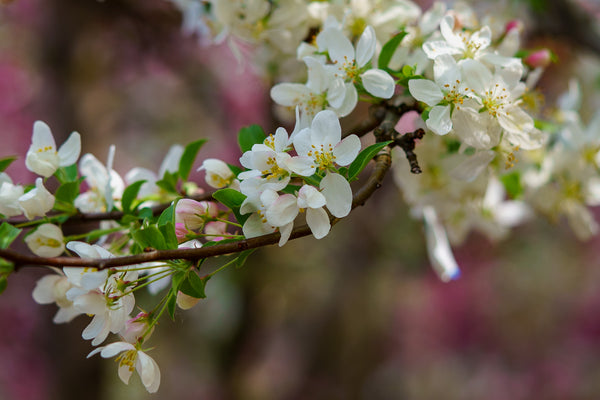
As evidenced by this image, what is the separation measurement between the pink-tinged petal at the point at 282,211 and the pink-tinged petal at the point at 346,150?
2.3 inches

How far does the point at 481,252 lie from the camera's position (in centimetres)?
320

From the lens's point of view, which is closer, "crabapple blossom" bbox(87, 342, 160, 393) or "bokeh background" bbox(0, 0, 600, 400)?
"crabapple blossom" bbox(87, 342, 160, 393)

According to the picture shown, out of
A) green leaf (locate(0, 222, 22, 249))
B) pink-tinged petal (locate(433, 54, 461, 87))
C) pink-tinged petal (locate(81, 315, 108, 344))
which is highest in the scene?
pink-tinged petal (locate(433, 54, 461, 87))

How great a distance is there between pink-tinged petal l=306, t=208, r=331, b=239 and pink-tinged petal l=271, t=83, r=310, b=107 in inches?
8.0

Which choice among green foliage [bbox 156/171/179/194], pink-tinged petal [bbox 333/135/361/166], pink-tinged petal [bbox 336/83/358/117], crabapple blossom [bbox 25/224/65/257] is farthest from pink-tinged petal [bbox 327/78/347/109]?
crabapple blossom [bbox 25/224/65/257]

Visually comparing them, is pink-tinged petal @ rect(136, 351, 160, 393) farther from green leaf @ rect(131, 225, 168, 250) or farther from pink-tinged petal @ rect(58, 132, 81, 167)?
pink-tinged petal @ rect(58, 132, 81, 167)

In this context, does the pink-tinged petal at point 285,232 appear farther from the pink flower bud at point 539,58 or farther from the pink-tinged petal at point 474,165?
the pink flower bud at point 539,58

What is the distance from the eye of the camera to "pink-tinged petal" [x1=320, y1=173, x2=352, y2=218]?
45cm

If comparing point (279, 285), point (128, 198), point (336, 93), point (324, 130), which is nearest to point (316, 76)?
point (336, 93)

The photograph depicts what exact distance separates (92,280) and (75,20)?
1738 millimetres

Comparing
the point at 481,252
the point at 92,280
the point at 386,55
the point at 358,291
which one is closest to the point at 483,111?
the point at 386,55

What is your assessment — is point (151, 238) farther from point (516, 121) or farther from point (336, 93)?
point (516, 121)

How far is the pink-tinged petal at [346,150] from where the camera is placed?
47cm

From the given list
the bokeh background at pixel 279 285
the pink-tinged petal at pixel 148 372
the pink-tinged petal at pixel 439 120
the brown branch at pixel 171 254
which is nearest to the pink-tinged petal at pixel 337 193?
the brown branch at pixel 171 254
